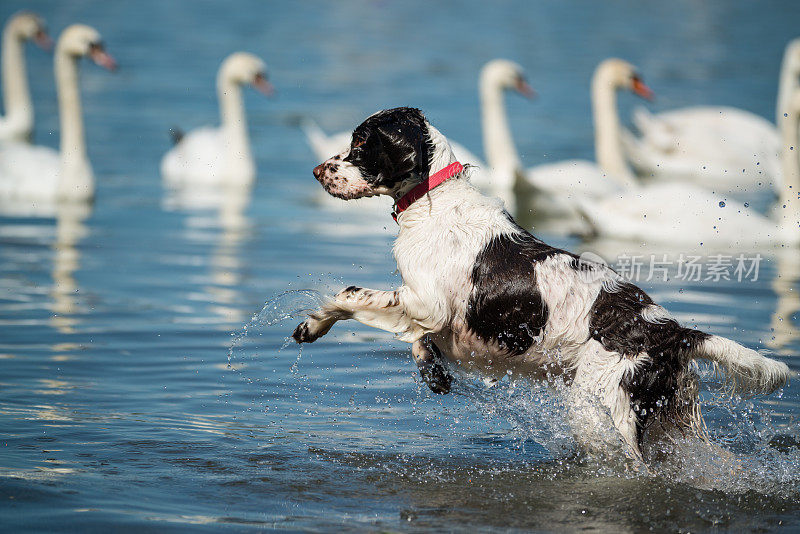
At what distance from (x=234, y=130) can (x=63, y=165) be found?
2748 mm

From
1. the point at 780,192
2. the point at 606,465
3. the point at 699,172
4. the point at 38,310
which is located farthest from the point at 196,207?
the point at 606,465

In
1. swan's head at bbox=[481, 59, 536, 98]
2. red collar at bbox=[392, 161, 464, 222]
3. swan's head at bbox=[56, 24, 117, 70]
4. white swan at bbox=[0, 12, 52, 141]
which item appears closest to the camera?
red collar at bbox=[392, 161, 464, 222]

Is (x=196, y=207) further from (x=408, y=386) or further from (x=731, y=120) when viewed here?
(x=731, y=120)

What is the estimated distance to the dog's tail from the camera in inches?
187

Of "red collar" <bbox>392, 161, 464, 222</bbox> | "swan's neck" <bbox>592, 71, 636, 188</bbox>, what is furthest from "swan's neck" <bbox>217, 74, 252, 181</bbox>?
"red collar" <bbox>392, 161, 464, 222</bbox>

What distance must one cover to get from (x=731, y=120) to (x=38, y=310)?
37.1ft

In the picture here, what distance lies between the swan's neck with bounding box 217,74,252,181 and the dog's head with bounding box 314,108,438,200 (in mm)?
9421

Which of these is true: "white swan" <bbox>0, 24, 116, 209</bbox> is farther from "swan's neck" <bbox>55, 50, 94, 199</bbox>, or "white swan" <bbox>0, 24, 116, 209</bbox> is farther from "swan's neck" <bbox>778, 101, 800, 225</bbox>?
"swan's neck" <bbox>778, 101, 800, 225</bbox>

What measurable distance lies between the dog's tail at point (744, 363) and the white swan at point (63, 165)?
937cm

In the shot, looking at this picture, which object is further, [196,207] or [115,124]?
[115,124]

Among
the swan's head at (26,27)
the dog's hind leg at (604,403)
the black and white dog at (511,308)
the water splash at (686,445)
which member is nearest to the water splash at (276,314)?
the black and white dog at (511,308)

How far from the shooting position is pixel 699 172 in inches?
641

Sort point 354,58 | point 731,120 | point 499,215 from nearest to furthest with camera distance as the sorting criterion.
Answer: point 499,215
point 731,120
point 354,58

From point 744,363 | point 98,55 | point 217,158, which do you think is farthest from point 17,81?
point 744,363
